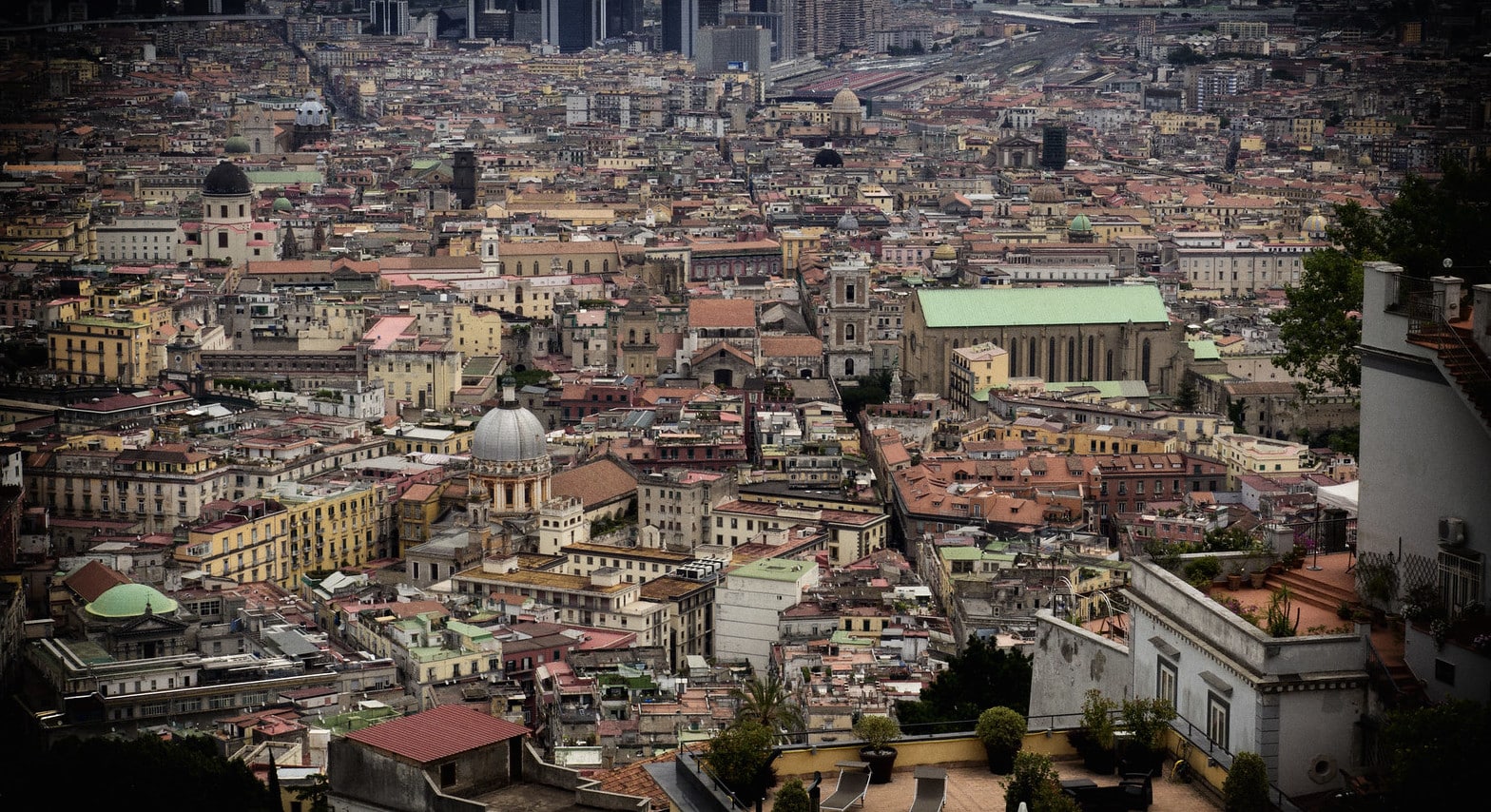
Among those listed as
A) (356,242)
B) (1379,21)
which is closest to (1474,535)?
(356,242)

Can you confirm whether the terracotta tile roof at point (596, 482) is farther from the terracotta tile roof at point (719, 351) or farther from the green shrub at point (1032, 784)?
the green shrub at point (1032, 784)

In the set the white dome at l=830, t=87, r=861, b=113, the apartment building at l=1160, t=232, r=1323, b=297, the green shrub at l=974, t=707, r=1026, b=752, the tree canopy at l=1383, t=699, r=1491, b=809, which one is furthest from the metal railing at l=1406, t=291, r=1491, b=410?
the white dome at l=830, t=87, r=861, b=113

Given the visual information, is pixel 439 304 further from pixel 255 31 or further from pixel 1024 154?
pixel 255 31

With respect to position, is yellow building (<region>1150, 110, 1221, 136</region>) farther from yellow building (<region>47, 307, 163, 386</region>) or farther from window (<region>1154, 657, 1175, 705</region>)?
window (<region>1154, 657, 1175, 705</region>)

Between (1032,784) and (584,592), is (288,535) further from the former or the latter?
(1032,784)

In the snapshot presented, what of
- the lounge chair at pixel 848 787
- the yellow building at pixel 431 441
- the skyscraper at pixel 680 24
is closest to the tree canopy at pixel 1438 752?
the lounge chair at pixel 848 787
